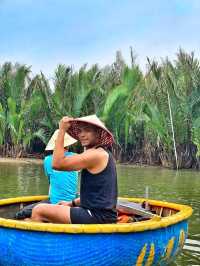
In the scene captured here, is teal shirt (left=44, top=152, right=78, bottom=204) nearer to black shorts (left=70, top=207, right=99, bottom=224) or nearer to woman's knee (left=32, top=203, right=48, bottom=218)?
woman's knee (left=32, top=203, right=48, bottom=218)

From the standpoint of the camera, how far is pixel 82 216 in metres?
5.12

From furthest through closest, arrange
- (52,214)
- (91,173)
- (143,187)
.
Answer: (143,187), (52,214), (91,173)

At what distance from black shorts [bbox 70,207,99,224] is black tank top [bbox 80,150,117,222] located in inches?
1.5

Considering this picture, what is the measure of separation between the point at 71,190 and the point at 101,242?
4.99ft

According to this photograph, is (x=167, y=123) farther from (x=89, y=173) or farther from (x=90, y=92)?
(x=89, y=173)

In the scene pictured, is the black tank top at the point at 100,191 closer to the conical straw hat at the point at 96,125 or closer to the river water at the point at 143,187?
the conical straw hat at the point at 96,125

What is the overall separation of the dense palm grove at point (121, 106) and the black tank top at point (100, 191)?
1526cm

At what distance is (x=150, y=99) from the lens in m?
22.0

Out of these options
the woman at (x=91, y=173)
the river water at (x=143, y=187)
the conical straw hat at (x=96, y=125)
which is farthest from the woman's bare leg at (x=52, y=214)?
the river water at (x=143, y=187)

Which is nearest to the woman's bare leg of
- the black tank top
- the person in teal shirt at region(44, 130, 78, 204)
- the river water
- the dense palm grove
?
the black tank top

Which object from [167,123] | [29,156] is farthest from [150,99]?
[29,156]

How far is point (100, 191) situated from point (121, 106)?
16.4 m

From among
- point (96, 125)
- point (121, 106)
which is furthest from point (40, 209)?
point (121, 106)

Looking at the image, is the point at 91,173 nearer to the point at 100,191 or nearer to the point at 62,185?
the point at 100,191
